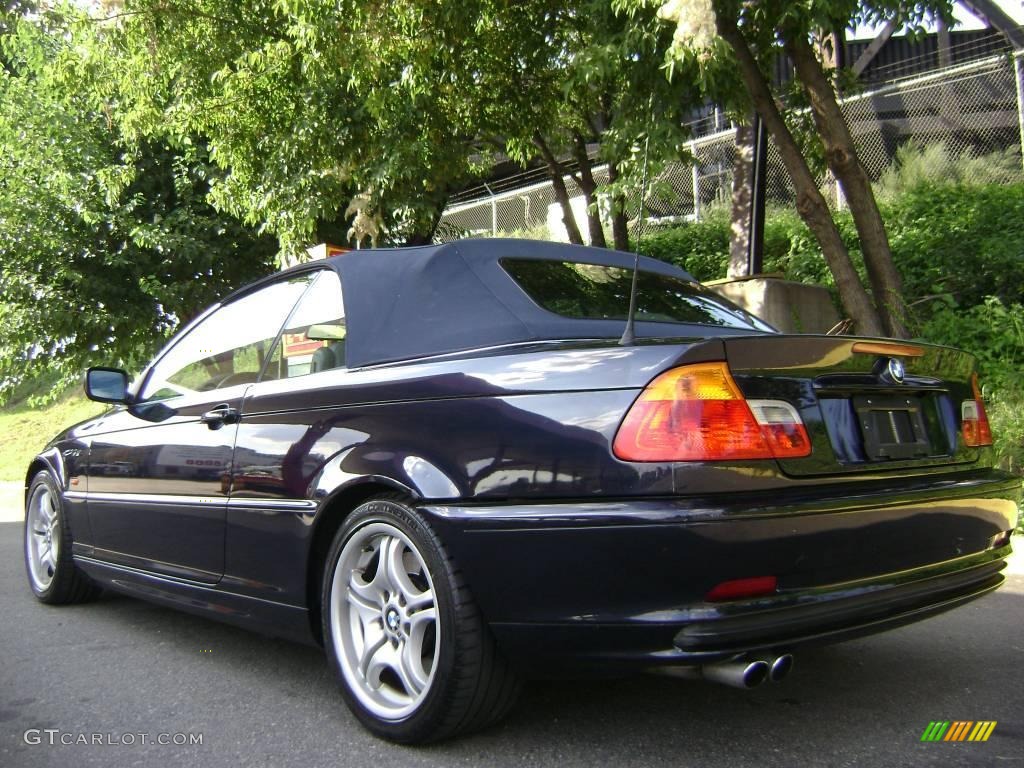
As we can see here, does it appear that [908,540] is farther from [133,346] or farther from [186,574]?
[133,346]

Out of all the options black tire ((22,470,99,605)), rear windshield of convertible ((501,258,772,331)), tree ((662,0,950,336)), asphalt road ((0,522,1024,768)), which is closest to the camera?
asphalt road ((0,522,1024,768))

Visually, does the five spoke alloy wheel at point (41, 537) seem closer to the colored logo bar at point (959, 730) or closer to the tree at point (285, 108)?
the colored logo bar at point (959, 730)

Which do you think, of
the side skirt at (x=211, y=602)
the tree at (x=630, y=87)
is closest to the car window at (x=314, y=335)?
the side skirt at (x=211, y=602)

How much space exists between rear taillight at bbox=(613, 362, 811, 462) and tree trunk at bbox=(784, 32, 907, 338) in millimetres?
6190

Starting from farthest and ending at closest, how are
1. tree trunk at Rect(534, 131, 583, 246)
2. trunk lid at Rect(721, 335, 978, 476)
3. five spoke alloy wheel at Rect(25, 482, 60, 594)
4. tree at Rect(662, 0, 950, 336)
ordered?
tree trunk at Rect(534, 131, 583, 246) → tree at Rect(662, 0, 950, 336) → five spoke alloy wheel at Rect(25, 482, 60, 594) → trunk lid at Rect(721, 335, 978, 476)

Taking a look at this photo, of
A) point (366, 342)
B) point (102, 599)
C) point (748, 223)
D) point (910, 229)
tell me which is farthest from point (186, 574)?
point (910, 229)

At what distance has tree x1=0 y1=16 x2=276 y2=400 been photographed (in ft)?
39.5

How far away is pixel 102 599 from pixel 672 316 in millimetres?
3486

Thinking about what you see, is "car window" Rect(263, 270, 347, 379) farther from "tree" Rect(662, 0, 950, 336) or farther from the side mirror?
"tree" Rect(662, 0, 950, 336)

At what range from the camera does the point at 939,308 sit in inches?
350

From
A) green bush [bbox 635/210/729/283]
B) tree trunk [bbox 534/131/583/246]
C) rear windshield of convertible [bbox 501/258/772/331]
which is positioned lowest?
rear windshield of convertible [bbox 501/258/772/331]

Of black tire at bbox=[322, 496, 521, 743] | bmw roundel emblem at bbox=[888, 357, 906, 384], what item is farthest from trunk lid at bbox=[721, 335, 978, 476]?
black tire at bbox=[322, 496, 521, 743]

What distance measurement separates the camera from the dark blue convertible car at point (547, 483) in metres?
2.38

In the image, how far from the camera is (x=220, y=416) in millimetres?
3588
